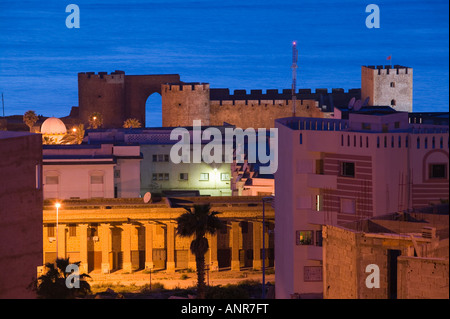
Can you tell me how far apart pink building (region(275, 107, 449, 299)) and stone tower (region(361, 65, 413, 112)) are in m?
55.0

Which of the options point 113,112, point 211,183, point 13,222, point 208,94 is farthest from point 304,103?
point 13,222

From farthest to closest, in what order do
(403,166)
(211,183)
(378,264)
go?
(211,183)
(403,166)
(378,264)

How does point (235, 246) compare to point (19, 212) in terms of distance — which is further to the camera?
point (235, 246)

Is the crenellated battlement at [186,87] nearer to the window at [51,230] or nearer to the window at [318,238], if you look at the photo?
the window at [51,230]

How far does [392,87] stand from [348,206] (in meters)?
61.8

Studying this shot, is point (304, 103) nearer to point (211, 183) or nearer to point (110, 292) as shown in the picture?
point (211, 183)

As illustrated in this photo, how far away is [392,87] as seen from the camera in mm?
117438

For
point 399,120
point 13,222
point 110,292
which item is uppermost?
point 399,120

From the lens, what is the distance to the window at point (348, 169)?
56.6m

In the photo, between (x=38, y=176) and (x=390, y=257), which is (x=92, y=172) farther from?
(x=390, y=257)

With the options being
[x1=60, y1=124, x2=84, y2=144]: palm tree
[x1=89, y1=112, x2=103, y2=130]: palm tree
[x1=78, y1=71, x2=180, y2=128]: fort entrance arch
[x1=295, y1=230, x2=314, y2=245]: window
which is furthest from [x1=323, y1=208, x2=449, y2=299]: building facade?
[x1=78, y1=71, x2=180, y2=128]: fort entrance arch

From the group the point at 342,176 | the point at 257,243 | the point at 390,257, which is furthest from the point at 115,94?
the point at 390,257
